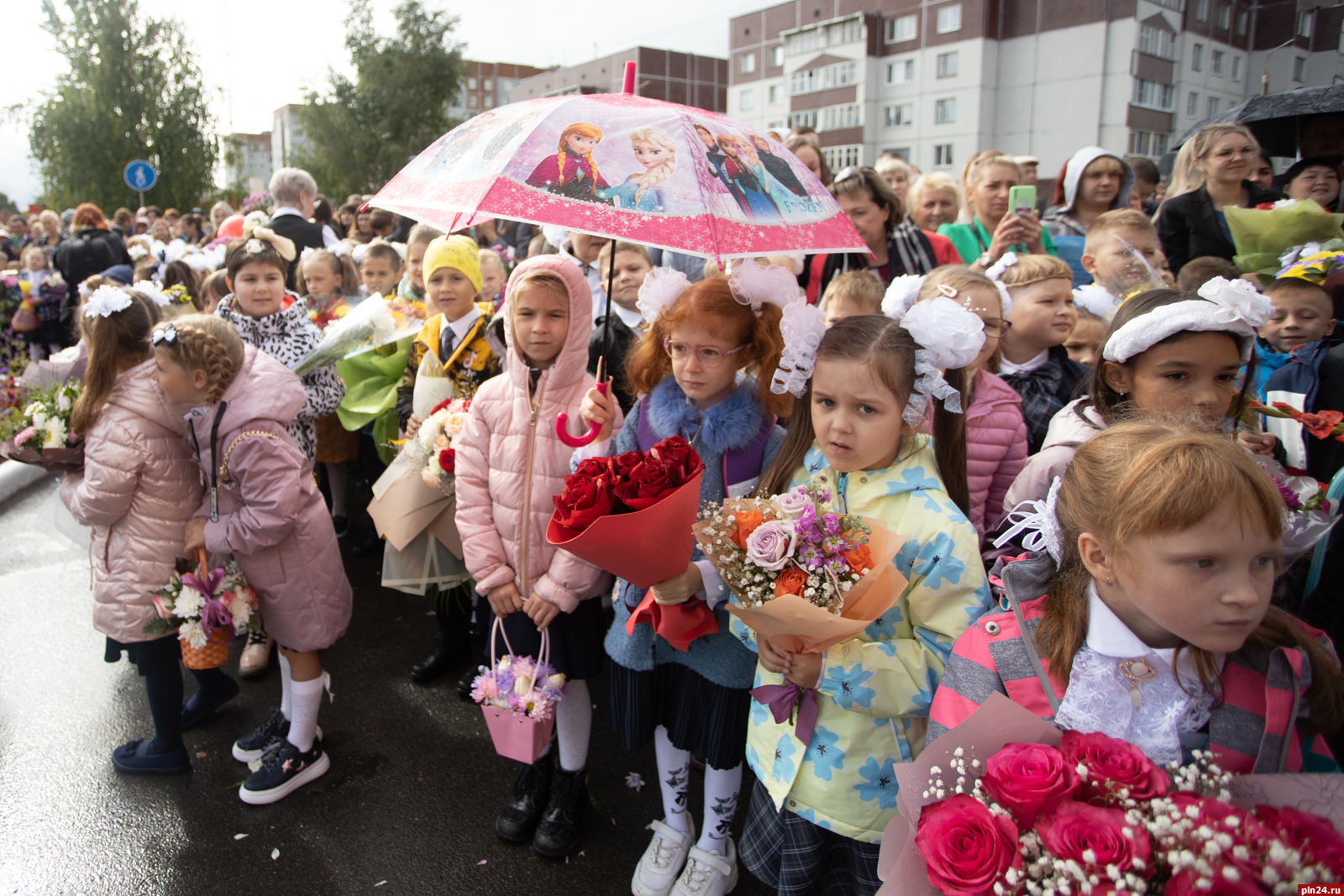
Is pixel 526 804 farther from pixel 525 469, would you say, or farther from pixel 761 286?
pixel 761 286

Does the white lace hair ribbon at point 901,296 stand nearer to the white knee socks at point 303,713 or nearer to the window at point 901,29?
the white knee socks at point 303,713

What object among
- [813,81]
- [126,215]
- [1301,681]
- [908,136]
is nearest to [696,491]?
[1301,681]

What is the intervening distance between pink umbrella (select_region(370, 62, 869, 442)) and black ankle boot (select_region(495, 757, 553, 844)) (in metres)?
2.02

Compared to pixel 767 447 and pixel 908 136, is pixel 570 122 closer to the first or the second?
pixel 767 447

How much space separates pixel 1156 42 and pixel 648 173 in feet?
114

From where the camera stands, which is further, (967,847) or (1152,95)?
(1152,95)

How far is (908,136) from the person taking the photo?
38.2 m

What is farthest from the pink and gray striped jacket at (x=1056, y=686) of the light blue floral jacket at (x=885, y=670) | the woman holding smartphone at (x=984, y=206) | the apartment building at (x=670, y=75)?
the apartment building at (x=670, y=75)

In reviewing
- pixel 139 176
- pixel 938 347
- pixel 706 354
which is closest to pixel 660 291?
pixel 706 354

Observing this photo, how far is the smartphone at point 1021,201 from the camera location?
3.99 metres

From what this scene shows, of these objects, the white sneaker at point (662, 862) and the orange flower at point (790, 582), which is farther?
the white sneaker at point (662, 862)

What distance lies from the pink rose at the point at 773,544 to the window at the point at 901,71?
1640 inches

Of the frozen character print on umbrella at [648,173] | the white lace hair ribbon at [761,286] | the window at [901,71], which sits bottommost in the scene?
the white lace hair ribbon at [761,286]

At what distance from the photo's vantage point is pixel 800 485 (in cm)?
225
